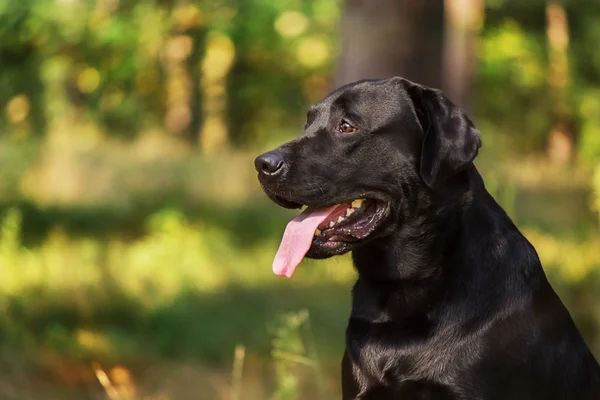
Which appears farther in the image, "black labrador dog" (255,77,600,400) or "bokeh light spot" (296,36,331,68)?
"bokeh light spot" (296,36,331,68)

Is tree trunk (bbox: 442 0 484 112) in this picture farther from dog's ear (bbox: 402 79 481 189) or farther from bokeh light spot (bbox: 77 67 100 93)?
dog's ear (bbox: 402 79 481 189)

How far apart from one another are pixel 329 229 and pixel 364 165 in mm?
261

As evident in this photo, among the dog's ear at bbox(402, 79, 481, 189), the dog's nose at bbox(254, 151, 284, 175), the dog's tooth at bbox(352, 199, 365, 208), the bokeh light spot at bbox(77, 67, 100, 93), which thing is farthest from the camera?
the bokeh light spot at bbox(77, 67, 100, 93)

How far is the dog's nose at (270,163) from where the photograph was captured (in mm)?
3309

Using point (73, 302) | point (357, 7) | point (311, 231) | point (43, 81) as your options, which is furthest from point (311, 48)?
point (311, 231)

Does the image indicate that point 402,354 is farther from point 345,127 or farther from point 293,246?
point 345,127

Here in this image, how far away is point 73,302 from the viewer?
6852 mm

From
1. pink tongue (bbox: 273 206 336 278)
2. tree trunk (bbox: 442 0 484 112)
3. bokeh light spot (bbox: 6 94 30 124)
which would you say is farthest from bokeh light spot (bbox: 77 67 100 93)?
pink tongue (bbox: 273 206 336 278)

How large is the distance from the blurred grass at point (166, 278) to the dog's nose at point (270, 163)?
2.57 ft

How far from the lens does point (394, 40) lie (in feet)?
25.0

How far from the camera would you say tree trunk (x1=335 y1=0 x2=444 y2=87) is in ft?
24.9

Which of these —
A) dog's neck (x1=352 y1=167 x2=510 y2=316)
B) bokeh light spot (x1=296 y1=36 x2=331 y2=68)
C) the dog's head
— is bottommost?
bokeh light spot (x1=296 y1=36 x2=331 y2=68)

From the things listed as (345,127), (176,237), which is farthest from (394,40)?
(345,127)

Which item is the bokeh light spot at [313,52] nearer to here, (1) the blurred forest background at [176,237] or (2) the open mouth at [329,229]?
(1) the blurred forest background at [176,237]
